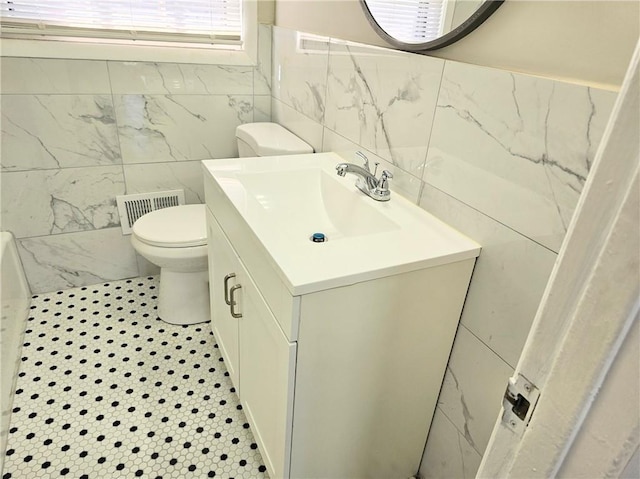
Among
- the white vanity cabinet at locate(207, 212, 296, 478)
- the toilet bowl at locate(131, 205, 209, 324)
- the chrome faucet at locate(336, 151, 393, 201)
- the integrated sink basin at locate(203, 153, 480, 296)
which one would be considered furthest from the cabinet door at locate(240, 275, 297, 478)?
the toilet bowl at locate(131, 205, 209, 324)

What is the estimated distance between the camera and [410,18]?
1.17 meters

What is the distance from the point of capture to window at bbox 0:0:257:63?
1713 millimetres

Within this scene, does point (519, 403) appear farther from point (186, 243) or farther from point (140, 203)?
point (140, 203)

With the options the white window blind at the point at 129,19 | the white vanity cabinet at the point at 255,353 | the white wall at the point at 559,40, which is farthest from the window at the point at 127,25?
the white wall at the point at 559,40

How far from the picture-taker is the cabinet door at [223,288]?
1.36 metres

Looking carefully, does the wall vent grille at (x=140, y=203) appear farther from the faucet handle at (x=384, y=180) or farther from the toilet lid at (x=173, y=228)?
the faucet handle at (x=384, y=180)

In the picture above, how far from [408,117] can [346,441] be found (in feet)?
2.97

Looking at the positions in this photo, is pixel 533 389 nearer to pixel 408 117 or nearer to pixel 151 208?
→ pixel 408 117

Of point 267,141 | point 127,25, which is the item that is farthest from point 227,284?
point 127,25

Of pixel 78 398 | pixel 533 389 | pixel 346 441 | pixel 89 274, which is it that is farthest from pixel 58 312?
pixel 533 389

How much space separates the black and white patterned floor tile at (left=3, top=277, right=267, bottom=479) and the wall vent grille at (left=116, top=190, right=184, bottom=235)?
408 millimetres

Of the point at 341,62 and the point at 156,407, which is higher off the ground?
the point at 341,62

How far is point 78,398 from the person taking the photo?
1.61m

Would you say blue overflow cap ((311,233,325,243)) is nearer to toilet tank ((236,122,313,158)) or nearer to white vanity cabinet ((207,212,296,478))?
white vanity cabinet ((207,212,296,478))
